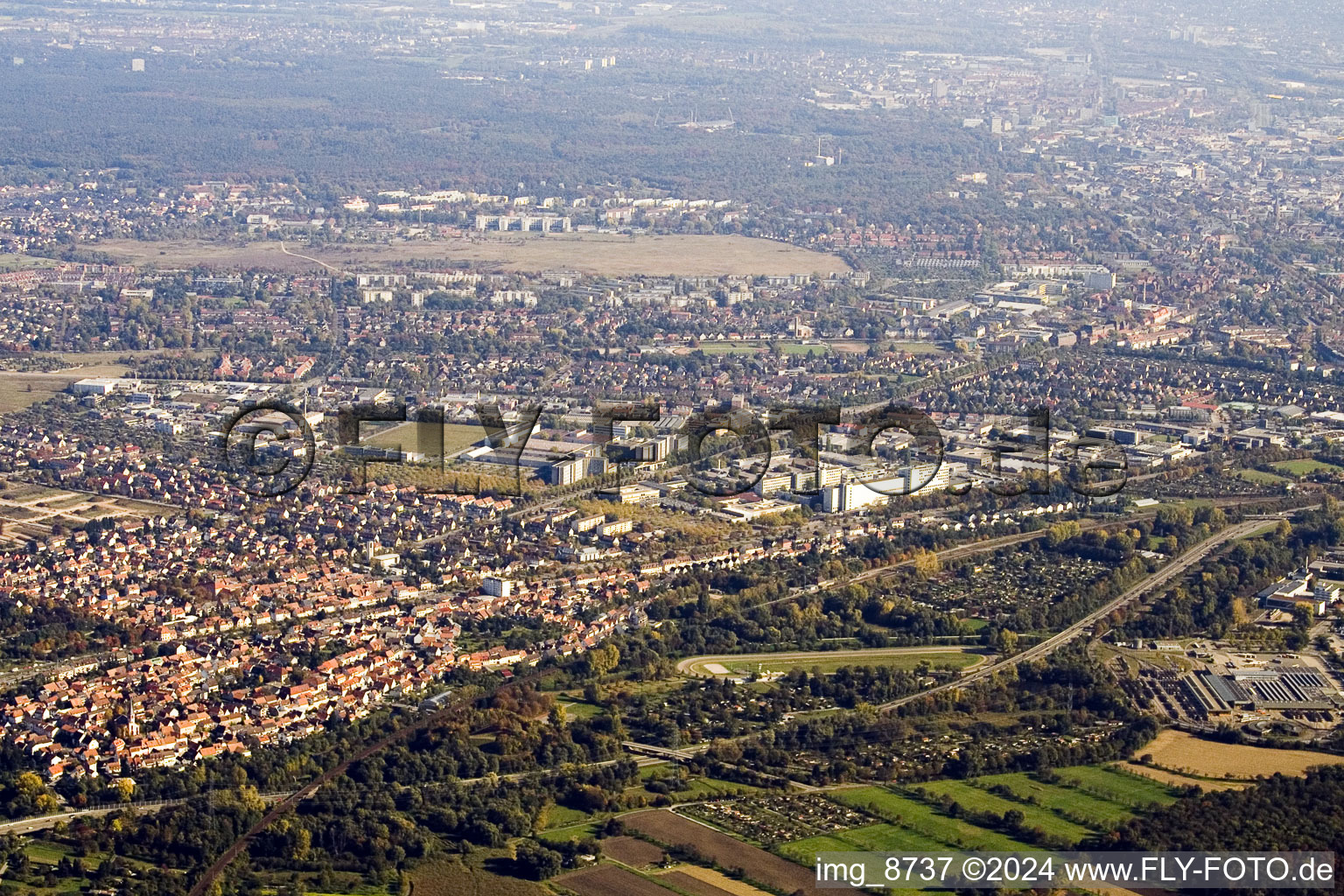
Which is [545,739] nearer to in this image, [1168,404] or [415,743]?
[415,743]

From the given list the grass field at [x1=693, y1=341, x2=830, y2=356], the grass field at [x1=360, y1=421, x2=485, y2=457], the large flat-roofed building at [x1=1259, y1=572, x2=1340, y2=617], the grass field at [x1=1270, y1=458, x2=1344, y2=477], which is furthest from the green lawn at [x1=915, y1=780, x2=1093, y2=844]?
the grass field at [x1=693, y1=341, x2=830, y2=356]

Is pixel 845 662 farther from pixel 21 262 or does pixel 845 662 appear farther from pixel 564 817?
pixel 21 262

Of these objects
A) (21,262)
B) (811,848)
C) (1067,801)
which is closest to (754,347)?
(21,262)

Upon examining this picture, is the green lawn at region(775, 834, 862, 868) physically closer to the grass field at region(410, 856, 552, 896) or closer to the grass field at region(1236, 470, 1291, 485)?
the grass field at region(410, 856, 552, 896)

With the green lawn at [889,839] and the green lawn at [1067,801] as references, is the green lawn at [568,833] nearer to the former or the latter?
the green lawn at [889,839]

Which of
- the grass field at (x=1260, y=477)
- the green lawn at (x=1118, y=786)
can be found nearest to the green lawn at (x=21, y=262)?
the grass field at (x=1260, y=477)

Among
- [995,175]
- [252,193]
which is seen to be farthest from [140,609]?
[995,175]
